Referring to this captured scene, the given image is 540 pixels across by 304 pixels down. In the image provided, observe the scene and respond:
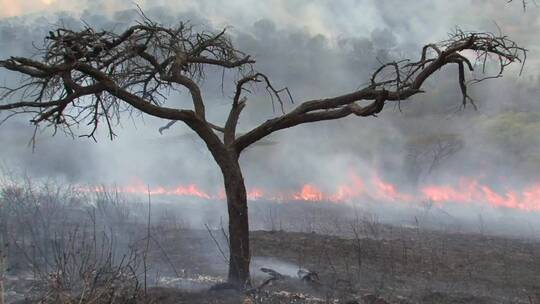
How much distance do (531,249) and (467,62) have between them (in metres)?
8.70

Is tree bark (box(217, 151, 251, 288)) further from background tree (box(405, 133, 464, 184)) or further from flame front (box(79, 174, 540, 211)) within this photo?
background tree (box(405, 133, 464, 184))

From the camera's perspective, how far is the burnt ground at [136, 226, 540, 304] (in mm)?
8688

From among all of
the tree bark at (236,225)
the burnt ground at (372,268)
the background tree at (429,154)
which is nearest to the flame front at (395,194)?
the background tree at (429,154)

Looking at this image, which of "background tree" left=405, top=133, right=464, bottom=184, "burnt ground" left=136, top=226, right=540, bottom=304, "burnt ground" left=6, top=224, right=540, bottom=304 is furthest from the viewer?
"background tree" left=405, top=133, right=464, bottom=184

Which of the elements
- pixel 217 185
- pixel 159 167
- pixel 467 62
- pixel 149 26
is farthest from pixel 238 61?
pixel 217 185

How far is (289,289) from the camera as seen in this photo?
8734 millimetres

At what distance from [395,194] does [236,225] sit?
3570 cm

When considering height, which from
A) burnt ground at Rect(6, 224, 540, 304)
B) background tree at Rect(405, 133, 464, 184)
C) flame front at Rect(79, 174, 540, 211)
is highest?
background tree at Rect(405, 133, 464, 184)

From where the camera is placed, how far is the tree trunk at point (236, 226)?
850 centimetres

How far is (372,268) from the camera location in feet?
36.6

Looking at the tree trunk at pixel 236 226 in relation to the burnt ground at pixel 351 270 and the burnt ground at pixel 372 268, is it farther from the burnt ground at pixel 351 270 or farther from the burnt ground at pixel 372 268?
the burnt ground at pixel 372 268

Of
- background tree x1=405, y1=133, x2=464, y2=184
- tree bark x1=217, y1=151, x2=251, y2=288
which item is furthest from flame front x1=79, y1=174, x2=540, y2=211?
tree bark x1=217, y1=151, x2=251, y2=288

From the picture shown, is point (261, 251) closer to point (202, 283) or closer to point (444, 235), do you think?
point (202, 283)

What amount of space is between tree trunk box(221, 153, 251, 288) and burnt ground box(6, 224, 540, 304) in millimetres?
383
